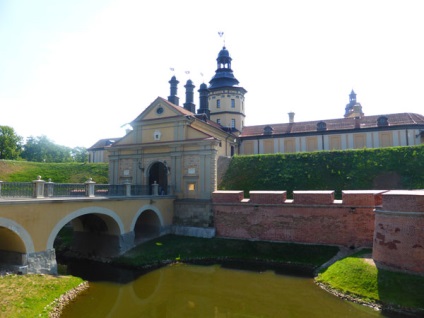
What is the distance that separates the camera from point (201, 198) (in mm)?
20938

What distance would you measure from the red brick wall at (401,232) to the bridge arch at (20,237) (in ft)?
45.7

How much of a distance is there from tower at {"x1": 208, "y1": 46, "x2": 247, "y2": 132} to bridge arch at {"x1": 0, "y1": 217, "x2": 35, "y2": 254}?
24.0 metres

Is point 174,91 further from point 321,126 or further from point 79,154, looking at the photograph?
point 79,154

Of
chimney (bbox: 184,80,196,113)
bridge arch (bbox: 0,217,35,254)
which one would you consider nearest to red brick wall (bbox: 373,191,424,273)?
bridge arch (bbox: 0,217,35,254)

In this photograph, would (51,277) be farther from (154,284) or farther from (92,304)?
(154,284)

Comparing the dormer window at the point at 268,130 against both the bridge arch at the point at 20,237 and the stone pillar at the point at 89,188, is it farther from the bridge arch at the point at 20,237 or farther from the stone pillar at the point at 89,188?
the bridge arch at the point at 20,237

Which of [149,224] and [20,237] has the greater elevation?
[20,237]

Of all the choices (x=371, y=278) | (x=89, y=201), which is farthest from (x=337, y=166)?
(x=89, y=201)

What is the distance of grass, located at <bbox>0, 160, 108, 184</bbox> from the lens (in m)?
32.4

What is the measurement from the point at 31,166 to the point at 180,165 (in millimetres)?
22875

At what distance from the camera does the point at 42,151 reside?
60.8 meters

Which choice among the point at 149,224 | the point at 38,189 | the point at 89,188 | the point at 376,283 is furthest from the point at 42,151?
the point at 376,283

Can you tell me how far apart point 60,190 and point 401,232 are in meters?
14.4

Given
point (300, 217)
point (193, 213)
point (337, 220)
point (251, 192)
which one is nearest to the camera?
point (337, 220)
